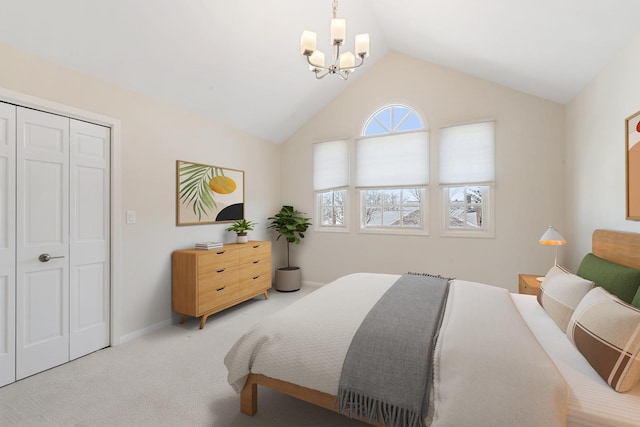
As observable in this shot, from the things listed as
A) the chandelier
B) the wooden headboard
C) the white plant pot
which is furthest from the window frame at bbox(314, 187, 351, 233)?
the wooden headboard

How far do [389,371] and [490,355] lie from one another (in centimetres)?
44

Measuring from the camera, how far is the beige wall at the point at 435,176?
3.49 meters

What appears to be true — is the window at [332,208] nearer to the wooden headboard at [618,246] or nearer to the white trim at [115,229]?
the white trim at [115,229]

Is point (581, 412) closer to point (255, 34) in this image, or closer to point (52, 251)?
point (52, 251)

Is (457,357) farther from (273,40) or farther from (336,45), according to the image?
(273,40)

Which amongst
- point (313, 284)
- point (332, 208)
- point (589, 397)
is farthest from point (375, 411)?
point (332, 208)

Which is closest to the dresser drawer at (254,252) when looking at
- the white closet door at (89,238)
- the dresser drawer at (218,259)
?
the dresser drawer at (218,259)

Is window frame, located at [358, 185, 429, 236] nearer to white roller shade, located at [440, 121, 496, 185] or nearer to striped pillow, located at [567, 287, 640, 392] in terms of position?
Result: white roller shade, located at [440, 121, 496, 185]

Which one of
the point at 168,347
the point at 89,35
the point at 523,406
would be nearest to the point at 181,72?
the point at 89,35

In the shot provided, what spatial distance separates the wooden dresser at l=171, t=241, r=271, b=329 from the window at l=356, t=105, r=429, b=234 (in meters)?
1.87

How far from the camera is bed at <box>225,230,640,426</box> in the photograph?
1.11 meters

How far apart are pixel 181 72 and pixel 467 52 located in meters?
3.11

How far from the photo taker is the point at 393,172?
426 centimetres

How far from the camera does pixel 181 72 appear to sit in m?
2.97
